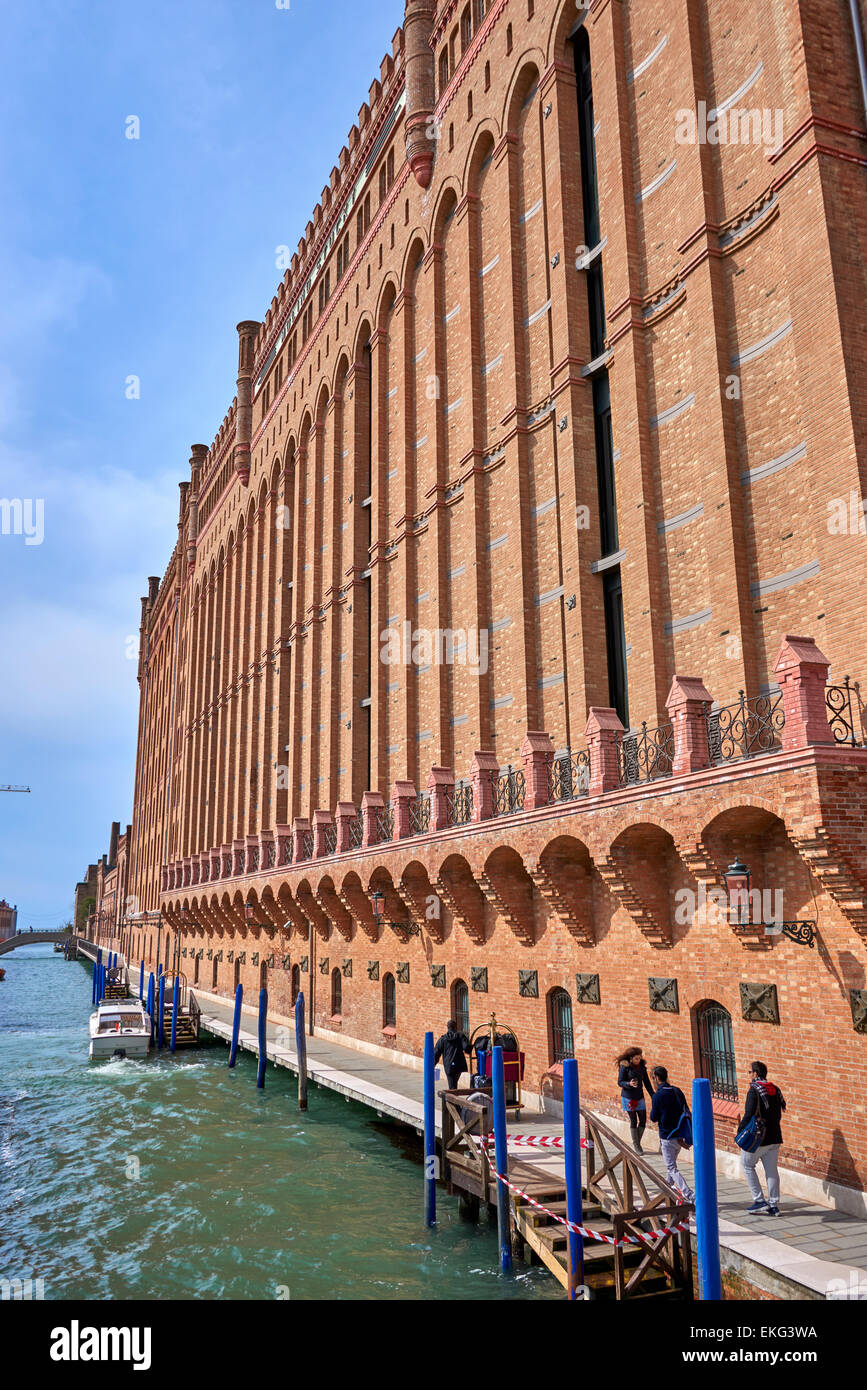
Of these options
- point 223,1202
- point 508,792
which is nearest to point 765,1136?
point 508,792

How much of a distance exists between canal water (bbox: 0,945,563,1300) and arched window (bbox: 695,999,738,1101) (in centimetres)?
343

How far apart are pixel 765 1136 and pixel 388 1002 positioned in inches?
627

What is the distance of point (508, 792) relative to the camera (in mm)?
18625

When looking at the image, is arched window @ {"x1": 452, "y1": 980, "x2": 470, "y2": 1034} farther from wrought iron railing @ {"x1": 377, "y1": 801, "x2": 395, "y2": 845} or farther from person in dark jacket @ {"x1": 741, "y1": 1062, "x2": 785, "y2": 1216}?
person in dark jacket @ {"x1": 741, "y1": 1062, "x2": 785, "y2": 1216}

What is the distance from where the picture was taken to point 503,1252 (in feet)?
40.5

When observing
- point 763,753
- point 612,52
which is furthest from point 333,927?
point 612,52

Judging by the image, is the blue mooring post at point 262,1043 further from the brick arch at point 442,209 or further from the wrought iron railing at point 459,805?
the brick arch at point 442,209

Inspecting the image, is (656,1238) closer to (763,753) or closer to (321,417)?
(763,753)

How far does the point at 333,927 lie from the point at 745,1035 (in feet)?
61.8

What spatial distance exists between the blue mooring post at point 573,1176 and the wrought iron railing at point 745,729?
15.4 feet

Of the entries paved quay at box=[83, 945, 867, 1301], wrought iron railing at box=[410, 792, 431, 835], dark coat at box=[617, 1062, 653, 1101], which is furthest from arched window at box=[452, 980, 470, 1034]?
dark coat at box=[617, 1062, 653, 1101]

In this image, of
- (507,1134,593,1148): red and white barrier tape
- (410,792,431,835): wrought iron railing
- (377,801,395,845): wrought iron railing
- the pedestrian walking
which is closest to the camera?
the pedestrian walking

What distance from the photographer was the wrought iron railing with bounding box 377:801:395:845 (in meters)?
24.3

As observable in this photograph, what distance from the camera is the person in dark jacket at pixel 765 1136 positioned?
10.5m
